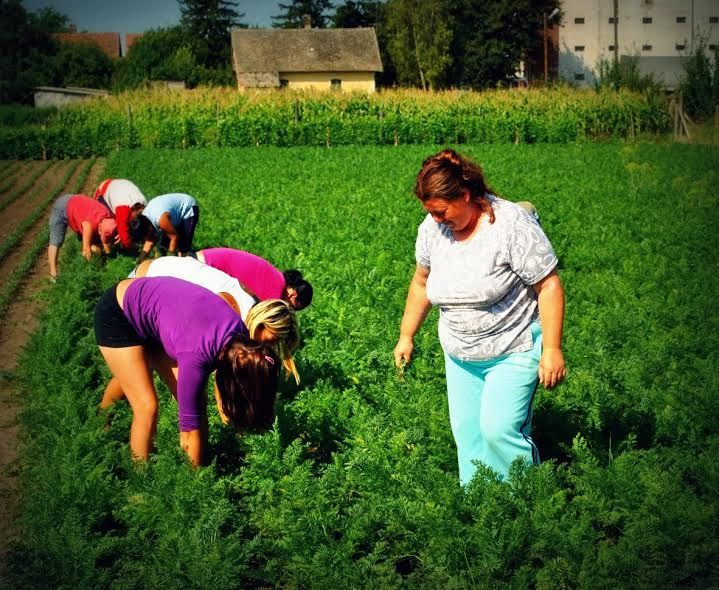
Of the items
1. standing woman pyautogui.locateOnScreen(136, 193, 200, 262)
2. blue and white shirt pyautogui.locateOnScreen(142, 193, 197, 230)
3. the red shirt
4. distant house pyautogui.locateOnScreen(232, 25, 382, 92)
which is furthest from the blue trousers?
distant house pyautogui.locateOnScreen(232, 25, 382, 92)

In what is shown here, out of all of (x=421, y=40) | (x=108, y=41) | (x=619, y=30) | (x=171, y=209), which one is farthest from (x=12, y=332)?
(x=108, y=41)

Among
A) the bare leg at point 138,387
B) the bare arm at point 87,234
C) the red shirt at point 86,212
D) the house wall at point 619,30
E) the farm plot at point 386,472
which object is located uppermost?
the house wall at point 619,30

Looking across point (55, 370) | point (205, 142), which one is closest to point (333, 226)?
point (55, 370)

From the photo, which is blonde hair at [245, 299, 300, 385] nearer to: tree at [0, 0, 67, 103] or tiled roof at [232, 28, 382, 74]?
tiled roof at [232, 28, 382, 74]

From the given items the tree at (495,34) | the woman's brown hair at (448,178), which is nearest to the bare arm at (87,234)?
the woman's brown hair at (448,178)

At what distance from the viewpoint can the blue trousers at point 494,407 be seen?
12.8 ft

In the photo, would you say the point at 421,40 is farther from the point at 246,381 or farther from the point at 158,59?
the point at 246,381

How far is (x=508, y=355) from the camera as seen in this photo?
3975mm

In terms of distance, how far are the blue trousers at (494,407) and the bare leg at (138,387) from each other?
1754mm

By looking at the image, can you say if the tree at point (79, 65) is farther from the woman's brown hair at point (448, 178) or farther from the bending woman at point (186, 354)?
the woman's brown hair at point (448, 178)

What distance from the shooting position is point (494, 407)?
392cm

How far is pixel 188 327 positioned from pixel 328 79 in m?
58.5

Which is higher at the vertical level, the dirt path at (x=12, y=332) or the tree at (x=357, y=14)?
the tree at (x=357, y=14)

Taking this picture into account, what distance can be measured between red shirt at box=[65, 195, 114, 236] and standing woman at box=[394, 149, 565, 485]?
660cm
